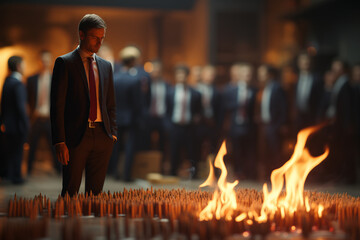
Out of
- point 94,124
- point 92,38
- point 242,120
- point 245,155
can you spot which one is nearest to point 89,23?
point 92,38

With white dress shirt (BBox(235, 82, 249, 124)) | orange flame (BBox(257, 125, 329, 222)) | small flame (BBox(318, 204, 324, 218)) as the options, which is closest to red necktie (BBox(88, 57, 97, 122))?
orange flame (BBox(257, 125, 329, 222))

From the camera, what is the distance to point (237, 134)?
1146cm

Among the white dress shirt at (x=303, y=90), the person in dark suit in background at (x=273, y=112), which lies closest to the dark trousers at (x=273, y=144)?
the person in dark suit in background at (x=273, y=112)

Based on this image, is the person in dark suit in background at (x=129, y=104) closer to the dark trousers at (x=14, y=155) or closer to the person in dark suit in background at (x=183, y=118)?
the person in dark suit in background at (x=183, y=118)

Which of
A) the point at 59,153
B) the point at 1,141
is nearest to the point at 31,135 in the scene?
the point at 1,141

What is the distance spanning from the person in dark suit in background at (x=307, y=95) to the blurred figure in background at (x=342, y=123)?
325mm

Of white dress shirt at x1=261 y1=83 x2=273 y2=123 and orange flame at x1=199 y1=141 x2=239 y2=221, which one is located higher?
white dress shirt at x1=261 y1=83 x2=273 y2=123

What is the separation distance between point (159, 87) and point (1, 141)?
322 centimetres

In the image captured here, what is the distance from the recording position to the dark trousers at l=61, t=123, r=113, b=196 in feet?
16.9

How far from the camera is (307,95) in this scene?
A: 36.3 ft

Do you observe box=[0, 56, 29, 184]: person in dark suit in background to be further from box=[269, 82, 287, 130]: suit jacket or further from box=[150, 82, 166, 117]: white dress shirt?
box=[269, 82, 287, 130]: suit jacket

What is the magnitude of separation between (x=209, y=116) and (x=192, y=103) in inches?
19.9

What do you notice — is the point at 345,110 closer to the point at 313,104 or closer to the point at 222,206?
the point at 313,104

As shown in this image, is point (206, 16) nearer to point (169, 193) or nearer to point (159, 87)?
point (159, 87)
